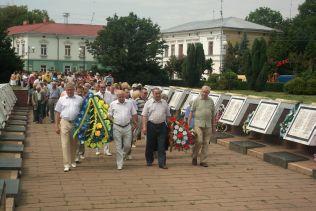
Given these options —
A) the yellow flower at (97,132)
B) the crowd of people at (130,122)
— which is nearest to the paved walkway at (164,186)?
the crowd of people at (130,122)

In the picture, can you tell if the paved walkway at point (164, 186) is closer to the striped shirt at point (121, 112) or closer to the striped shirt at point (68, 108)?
the striped shirt at point (121, 112)

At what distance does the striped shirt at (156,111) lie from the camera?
10852 mm

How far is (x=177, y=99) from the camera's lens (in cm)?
2095

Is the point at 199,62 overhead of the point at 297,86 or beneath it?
overhead

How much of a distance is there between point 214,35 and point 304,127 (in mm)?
66169

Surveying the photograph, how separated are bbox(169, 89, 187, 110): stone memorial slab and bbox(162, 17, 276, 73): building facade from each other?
50977 mm

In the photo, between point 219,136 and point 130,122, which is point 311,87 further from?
point 130,122

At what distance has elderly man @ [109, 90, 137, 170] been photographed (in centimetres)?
1060

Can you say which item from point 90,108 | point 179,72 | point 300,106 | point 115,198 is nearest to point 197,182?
point 115,198

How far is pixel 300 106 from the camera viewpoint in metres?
12.3

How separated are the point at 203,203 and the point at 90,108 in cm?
397

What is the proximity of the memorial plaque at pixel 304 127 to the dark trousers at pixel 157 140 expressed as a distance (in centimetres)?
302

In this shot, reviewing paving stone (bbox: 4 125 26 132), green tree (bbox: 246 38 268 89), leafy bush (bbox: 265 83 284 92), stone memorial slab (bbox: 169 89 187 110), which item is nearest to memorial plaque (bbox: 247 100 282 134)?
stone memorial slab (bbox: 169 89 187 110)

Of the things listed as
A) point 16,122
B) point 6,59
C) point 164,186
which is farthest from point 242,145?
point 6,59
